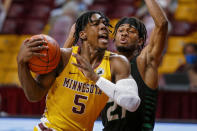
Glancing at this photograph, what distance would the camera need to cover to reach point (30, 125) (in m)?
5.00

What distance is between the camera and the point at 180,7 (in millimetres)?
10602

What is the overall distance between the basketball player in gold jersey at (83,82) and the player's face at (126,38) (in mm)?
404

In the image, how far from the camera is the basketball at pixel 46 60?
8.16 ft

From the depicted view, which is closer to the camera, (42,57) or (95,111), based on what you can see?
(42,57)

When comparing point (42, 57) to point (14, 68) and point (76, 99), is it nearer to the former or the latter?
point (76, 99)

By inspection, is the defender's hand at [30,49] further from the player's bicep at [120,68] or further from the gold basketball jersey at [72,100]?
the player's bicep at [120,68]

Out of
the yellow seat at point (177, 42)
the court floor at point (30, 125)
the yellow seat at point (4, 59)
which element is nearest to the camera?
the court floor at point (30, 125)

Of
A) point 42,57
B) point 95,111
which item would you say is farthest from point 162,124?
point 42,57

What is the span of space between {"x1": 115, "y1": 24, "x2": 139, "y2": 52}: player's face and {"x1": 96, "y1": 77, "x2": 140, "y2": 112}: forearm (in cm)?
68

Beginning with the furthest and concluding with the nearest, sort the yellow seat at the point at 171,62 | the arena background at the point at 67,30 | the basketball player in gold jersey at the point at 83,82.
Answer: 1. the yellow seat at the point at 171,62
2. the arena background at the point at 67,30
3. the basketball player in gold jersey at the point at 83,82

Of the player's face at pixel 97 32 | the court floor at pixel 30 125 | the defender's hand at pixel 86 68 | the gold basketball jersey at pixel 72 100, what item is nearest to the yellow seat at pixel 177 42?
the court floor at pixel 30 125

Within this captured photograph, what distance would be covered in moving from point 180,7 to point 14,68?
506 centimetres

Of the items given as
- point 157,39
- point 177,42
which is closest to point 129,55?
point 157,39

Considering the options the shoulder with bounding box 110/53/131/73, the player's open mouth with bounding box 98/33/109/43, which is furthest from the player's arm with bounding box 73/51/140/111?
the player's open mouth with bounding box 98/33/109/43
